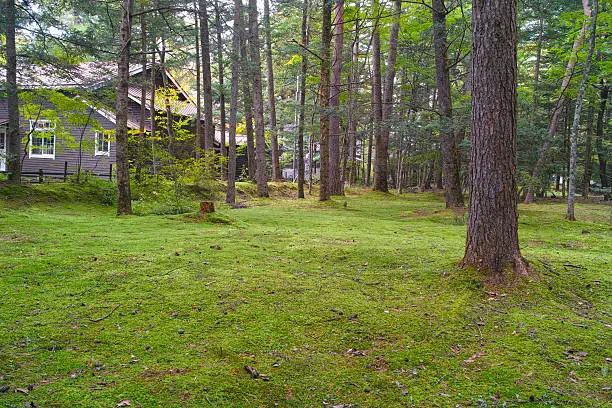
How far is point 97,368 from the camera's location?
9.04 ft

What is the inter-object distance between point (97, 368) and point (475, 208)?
3579mm

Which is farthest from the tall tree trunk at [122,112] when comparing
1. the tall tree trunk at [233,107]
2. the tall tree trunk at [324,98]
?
the tall tree trunk at [324,98]

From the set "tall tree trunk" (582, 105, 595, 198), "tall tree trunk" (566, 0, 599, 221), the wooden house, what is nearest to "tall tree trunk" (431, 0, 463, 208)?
"tall tree trunk" (566, 0, 599, 221)

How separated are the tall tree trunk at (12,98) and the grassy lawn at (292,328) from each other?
728 cm

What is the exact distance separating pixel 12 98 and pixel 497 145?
12833 mm

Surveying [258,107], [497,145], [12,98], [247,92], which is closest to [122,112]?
[12,98]

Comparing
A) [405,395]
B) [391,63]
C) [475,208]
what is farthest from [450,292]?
[391,63]

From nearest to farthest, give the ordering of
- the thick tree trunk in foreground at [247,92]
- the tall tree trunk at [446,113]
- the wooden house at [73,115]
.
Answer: the tall tree trunk at [446,113]
the wooden house at [73,115]
the thick tree trunk in foreground at [247,92]

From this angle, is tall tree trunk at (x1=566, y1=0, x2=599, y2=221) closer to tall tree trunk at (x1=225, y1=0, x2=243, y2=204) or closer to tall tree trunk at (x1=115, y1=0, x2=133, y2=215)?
tall tree trunk at (x1=225, y1=0, x2=243, y2=204)

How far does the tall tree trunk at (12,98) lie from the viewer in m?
11.3

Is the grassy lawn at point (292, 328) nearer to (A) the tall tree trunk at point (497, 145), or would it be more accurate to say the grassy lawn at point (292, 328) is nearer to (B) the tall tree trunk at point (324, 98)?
(A) the tall tree trunk at point (497, 145)

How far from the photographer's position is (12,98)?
11.9 m

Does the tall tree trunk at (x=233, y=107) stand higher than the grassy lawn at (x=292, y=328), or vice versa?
the tall tree trunk at (x=233, y=107)

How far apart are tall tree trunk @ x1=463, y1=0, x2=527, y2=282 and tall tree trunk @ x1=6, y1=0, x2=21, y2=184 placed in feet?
39.8
